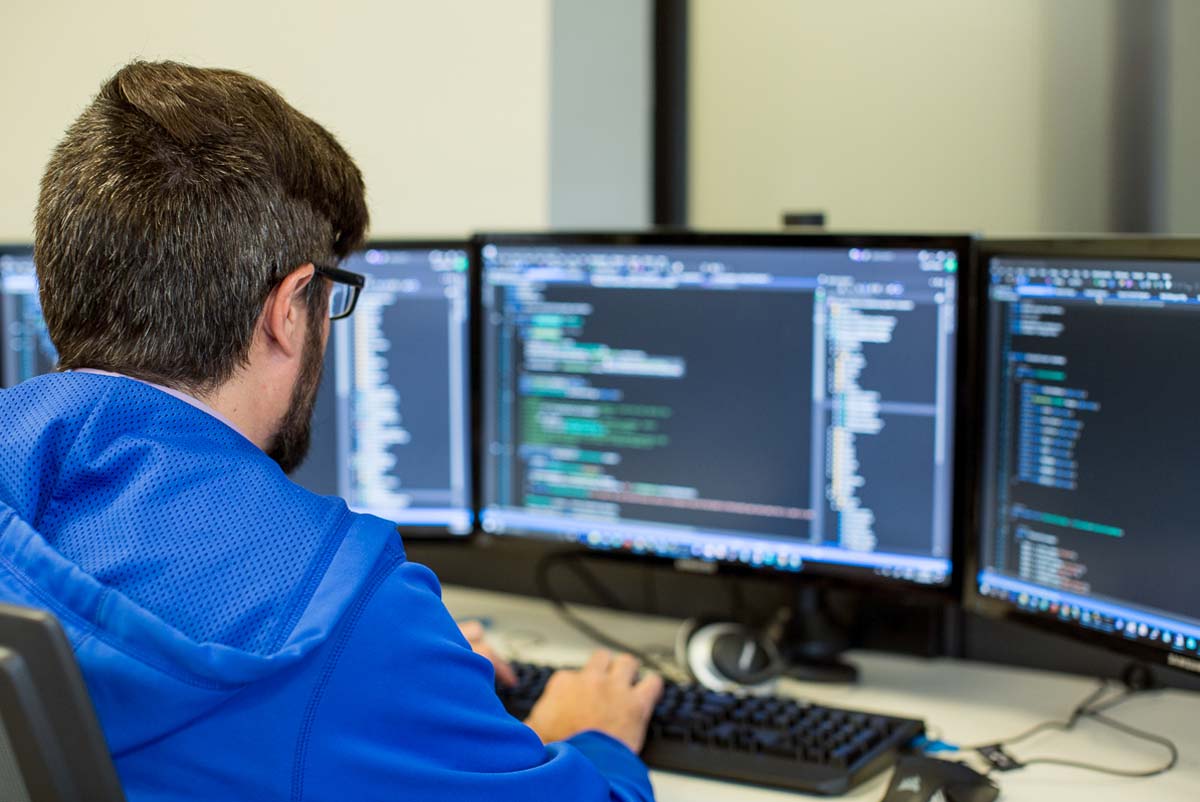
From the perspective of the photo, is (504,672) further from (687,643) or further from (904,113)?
(904,113)

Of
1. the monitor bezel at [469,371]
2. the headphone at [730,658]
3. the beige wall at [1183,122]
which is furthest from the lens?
the beige wall at [1183,122]

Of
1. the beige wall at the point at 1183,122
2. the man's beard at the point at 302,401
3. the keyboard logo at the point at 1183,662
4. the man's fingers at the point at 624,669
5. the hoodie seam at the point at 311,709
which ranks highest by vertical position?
the beige wall at the point at 1183,122

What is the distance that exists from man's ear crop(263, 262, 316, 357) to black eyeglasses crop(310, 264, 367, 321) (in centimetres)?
3

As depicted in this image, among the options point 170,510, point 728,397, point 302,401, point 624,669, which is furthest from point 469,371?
point 170,510

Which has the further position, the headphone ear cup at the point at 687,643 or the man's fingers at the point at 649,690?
the headphone ear cup at the point at 687,643

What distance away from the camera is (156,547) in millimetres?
820

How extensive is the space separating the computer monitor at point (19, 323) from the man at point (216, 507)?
91 centimetres

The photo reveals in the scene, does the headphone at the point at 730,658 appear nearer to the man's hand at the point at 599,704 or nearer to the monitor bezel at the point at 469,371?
the man's hand at the point at 599,704

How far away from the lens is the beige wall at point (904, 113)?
190 cm

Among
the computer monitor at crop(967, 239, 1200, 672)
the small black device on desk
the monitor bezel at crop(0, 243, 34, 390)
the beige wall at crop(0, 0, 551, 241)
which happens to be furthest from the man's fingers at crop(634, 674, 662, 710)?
the monitor bezel at crop(0, 243, 34, 390)

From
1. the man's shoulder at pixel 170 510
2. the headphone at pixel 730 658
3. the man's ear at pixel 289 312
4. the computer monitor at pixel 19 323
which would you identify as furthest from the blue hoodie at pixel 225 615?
the computer monitor at pixel 19 323

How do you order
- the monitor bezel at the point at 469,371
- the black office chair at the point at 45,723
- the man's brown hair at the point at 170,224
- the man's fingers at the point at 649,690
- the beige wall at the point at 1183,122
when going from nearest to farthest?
the black office chair at the point at 45,723 < the man's brown hair at the point at 170,224 < the man's fingers at the point at 649,690 < the monitor bezel at the point at 469,371 < the beige wall at the point at 1183,122

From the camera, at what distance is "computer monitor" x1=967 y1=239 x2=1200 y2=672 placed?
1190 mm

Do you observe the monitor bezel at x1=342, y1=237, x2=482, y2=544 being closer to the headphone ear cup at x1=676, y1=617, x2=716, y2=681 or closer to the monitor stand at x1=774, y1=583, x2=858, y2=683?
the headphone ear cup at x1=676, y1=617, x2=716, y2=681
